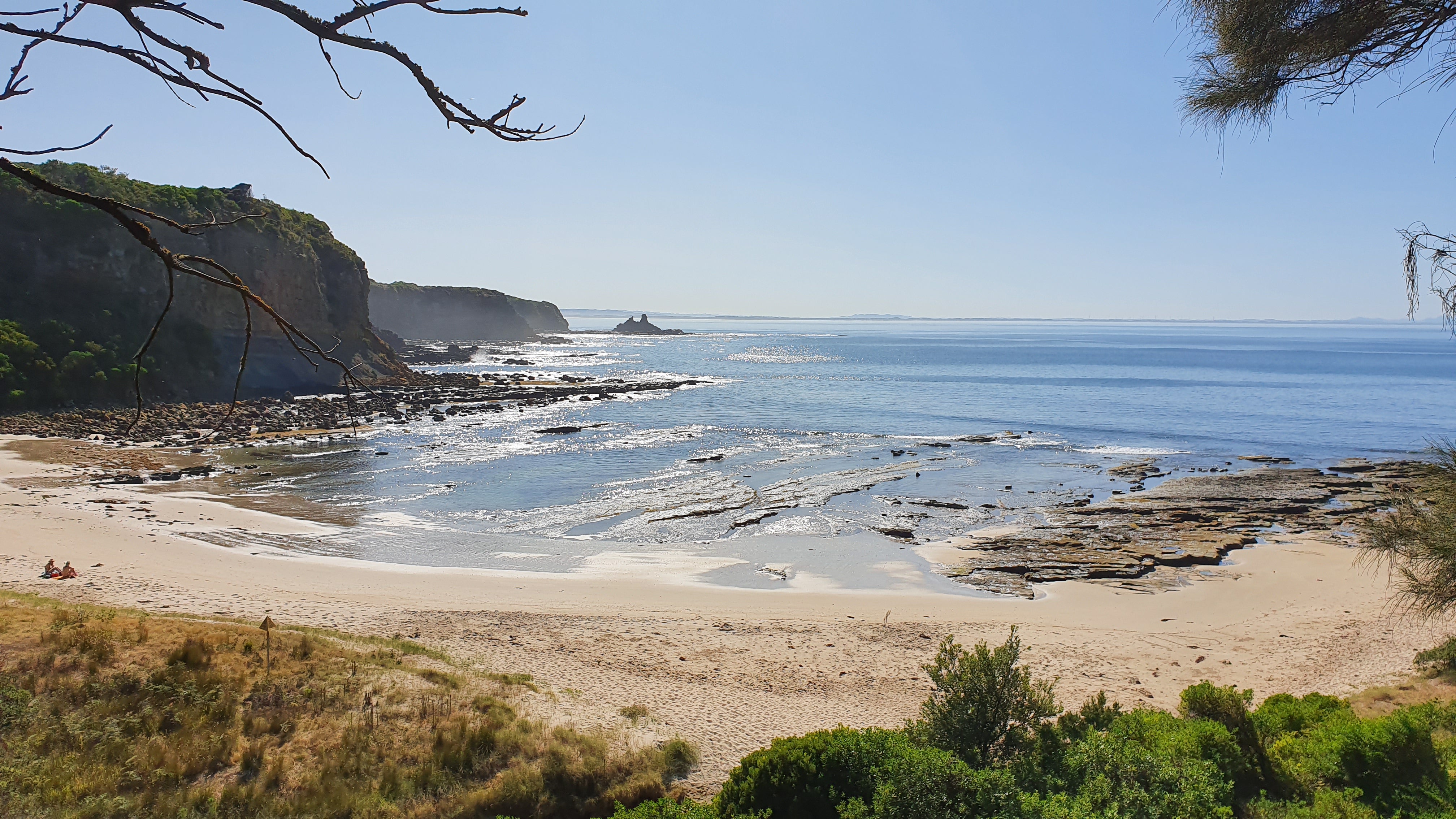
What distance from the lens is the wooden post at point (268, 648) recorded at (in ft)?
34.3

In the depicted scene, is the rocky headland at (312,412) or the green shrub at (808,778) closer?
the green shrub at (808,778)

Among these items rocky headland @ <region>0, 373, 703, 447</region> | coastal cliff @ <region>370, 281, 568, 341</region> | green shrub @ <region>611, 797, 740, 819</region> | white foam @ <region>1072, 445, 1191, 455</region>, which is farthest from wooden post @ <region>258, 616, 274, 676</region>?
coastal cliff @ <region>370, 281, 568, 341</region>

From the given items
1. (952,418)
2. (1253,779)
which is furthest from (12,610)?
(952,418)

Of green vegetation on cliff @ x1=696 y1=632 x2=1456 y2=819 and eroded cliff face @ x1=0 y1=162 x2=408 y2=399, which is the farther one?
eroded cliff face @ x1=0 y1=162 x2=408 y2=399

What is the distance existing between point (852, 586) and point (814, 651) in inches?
207

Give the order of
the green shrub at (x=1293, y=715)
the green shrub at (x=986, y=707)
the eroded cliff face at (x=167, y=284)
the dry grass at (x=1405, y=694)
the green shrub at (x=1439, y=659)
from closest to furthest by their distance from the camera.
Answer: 1. the green shrub at (x=986, y=707)
2. the green shrub at (x=1293, y=715)
3. the dry grass at (x=1405, y=694)
4. the green shrub at (x=1439, y=659)
5. the eroded cliff face at (x=167, y=284)

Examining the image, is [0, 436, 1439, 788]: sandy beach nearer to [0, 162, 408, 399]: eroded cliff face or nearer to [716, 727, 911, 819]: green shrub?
[716, 727, 911, 819]: green shrub

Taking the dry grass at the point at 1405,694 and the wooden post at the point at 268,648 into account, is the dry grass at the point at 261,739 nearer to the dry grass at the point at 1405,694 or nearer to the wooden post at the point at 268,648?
the wooden post at the point at 268,648

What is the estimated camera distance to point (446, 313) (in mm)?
166500

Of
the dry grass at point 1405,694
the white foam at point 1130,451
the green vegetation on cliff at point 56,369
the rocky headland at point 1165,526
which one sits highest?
the green vegetation on cliff at point 56,369

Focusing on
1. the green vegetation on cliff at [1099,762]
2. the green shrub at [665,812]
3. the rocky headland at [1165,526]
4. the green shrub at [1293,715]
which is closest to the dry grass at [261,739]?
the green shrub at [665,812]

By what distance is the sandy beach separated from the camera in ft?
42.0

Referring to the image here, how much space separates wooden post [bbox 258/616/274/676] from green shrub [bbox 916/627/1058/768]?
8.36 meters

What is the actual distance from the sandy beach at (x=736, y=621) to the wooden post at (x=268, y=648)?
9.76 ft
